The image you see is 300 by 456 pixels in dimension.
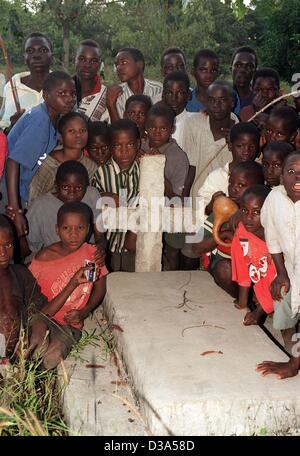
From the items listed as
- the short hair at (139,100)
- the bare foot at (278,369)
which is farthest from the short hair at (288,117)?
the bare foot at (278,369)

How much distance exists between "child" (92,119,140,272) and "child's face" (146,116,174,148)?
174 mm

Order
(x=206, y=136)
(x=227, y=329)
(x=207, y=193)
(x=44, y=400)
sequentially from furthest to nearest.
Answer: (x=206, y=136), (x=207, y=193), (x=227, y=329), (x=44, y=400)

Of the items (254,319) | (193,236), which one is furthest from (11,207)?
(254,319)

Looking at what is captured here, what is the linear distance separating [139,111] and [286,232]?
2076mm

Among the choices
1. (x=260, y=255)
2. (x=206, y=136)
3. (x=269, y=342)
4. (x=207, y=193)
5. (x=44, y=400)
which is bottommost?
(x=44, y=400)

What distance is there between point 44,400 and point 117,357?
551 millimetres

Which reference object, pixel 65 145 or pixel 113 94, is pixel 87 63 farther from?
pixel 65 145

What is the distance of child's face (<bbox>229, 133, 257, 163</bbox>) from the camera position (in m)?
4.37

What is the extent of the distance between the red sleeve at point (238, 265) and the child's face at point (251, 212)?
0.42 feet

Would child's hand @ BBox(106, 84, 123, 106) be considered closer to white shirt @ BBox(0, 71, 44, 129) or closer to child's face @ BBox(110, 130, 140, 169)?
white shirt @ BBox(0, 71, 44, 129)

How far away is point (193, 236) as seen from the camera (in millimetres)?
4367

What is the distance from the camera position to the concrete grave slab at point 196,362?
9.00 ft
